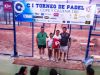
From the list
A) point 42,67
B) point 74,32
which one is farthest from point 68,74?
point 74,32

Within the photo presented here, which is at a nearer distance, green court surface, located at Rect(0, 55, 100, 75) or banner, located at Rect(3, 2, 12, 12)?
green court surface, located at Rect(0, 55, 100, 75)

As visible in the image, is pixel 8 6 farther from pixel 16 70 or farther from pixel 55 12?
pixel 16 70

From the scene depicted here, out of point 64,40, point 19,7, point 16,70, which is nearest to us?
point 16,70

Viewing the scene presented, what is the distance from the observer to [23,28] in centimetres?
1112

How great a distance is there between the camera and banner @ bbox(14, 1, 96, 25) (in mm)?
6547

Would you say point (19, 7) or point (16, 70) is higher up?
point (19, 7)

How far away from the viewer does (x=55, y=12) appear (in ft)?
21.8

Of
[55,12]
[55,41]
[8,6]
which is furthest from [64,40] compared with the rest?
[8,6]

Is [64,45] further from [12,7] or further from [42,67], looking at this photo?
[12,7]

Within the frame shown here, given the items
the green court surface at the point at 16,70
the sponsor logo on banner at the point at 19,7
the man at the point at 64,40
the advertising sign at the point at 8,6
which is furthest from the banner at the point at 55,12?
the green court surface at the point at 16,70

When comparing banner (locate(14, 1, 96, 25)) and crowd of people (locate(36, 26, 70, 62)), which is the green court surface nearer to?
crowd of people (locate(36, 26, 70, 62))

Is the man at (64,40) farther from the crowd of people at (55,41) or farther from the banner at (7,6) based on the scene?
the banner at (7,6)

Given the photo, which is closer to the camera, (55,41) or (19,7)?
(55,41)

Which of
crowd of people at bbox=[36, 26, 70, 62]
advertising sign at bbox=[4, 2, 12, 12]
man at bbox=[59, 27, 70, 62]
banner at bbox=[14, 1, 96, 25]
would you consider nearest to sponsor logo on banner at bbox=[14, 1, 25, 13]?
banner at bbox=[14, 1, 96, 25]
